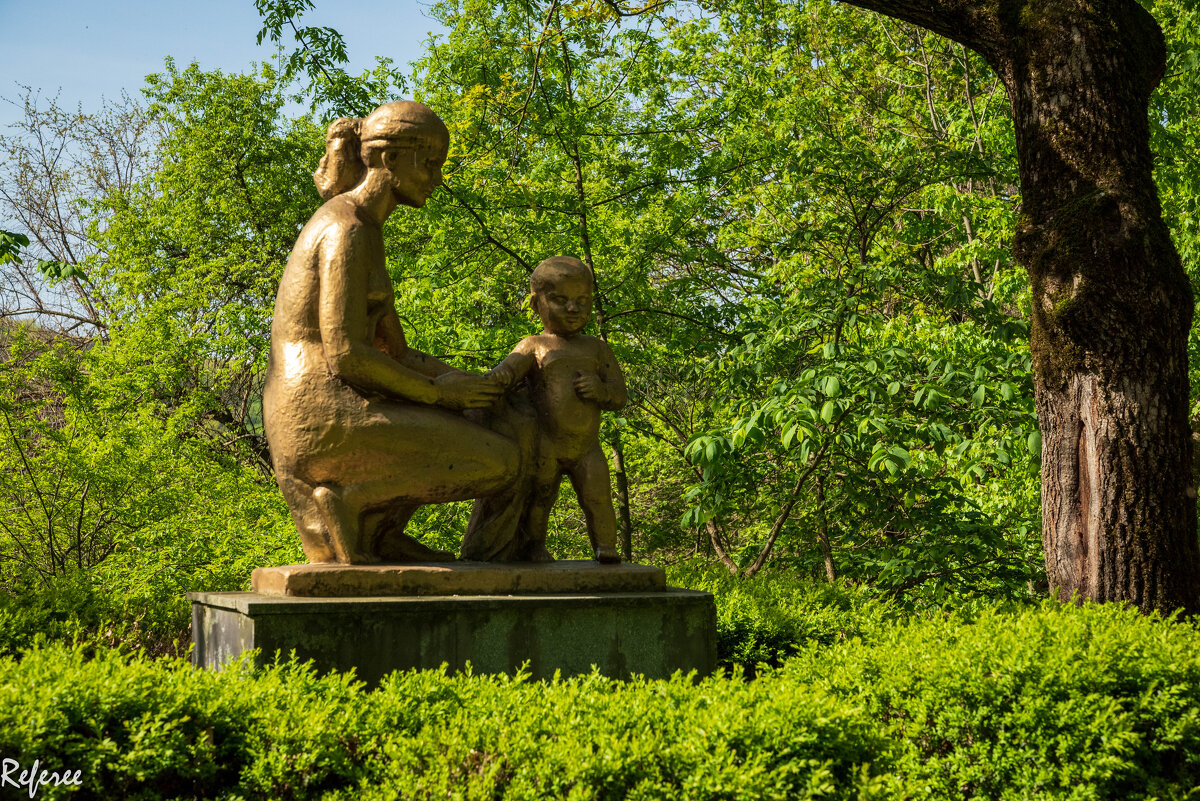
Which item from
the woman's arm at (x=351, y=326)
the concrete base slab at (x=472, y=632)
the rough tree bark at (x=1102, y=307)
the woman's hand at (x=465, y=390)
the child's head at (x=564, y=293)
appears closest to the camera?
the concrete base slab at (x=472, y=632)

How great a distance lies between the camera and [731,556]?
1051cm

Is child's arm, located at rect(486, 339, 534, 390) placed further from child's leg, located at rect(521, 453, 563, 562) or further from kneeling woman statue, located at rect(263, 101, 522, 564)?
child's leg, located at rect(521, 453, 563, 562)

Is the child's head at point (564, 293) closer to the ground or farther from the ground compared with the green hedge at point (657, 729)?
farther from the ground

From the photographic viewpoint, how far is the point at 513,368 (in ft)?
15.5

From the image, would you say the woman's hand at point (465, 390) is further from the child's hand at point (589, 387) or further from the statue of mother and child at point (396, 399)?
the child's hand at point (589, 387)

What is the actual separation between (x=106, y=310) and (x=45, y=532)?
8.67 meters

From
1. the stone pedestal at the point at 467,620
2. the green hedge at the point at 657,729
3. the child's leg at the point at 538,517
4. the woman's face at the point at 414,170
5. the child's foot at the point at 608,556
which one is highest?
the woman's face at the point at 414,170

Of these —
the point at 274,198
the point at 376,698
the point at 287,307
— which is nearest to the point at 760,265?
the point at 274,198

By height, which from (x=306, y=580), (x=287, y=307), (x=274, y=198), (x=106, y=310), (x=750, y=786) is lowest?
(x=750, y=786)

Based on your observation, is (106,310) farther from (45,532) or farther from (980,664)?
(980,664)

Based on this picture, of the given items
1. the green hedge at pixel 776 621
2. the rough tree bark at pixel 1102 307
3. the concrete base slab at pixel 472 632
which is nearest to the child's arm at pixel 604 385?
the concrete base slab at pixel 472 632

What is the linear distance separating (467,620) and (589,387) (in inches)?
49.5

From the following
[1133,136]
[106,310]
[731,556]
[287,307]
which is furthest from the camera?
[106,310]

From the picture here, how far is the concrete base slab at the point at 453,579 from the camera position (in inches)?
160
